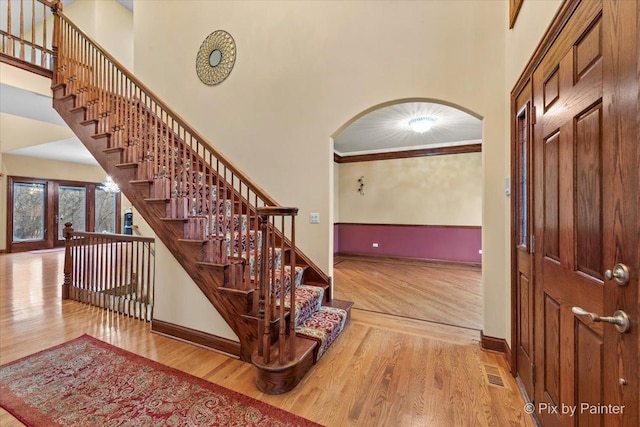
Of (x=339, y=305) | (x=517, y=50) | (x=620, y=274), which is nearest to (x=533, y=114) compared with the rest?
(x=517, y=50)

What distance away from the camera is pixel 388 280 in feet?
15.4

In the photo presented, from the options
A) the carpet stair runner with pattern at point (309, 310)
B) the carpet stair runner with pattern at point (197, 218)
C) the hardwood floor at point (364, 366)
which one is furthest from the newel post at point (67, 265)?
the carpet stair runner with pattern at point (309, 310)

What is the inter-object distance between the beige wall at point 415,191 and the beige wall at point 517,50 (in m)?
3.83

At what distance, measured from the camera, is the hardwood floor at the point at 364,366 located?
1.64 m

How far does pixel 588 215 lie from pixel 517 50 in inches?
64.1

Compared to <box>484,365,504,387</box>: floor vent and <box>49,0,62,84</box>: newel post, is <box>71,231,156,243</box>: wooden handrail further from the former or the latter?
<box>484,365,504,387</box>: floor vent

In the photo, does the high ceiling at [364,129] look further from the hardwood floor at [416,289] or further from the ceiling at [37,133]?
the hardwood floor at [416,289]

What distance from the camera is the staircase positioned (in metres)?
1.90

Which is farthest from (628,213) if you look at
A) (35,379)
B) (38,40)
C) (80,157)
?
(80,157)

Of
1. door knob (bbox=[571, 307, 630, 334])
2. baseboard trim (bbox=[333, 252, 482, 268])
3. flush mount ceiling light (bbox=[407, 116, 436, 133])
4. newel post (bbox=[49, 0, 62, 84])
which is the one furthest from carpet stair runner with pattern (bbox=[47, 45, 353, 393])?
baseboard trim (bbox=[333, 252, 482, 268])

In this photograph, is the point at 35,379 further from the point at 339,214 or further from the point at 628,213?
the point at 339,214

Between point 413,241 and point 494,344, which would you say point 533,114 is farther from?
point 413,241

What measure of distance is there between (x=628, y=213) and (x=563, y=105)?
681 mm

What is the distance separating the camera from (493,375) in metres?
2.00
